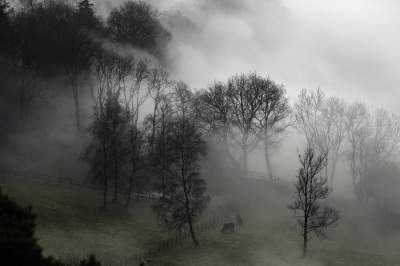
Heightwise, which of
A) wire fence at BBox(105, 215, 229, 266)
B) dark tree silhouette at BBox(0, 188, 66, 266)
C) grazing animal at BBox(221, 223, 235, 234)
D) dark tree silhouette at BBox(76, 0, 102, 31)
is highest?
dark tree silhouette at BBox(76, 0, 102, 31)

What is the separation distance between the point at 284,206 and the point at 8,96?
1665 inches

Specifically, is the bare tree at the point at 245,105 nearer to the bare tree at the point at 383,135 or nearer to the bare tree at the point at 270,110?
the bare tree at the point at 270,110

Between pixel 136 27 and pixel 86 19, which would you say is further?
pixel 136 27

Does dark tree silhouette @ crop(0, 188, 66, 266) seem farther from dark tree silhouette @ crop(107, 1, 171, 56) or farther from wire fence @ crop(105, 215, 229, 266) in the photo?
dark tree silhouette @ crop(107, 1, 171, 56)

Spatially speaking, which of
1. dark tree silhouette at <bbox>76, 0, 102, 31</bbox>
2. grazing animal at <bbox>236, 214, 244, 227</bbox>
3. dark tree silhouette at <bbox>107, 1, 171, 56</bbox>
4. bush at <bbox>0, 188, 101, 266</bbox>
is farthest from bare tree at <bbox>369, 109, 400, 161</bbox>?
bush at <bbox>0, 188, 101, 266</bbox>

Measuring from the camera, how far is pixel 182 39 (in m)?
99.0

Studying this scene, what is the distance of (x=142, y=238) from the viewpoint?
37.5m

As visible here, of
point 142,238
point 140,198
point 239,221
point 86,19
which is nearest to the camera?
point 142,238

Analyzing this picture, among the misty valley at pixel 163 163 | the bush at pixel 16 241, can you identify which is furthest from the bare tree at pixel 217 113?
the bush at pixel 16 241

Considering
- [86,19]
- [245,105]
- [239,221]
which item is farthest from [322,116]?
[86,19]

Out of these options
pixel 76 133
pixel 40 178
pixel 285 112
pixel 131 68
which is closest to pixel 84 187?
pixel 40 178

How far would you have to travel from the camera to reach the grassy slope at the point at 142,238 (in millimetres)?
34219

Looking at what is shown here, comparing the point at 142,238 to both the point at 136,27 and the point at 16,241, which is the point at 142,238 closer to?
the point at 16,241

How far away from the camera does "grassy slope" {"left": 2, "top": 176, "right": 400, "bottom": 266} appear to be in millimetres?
34219
